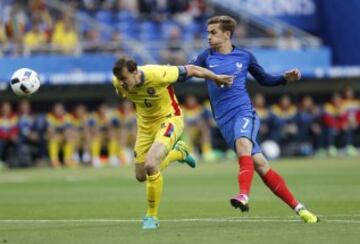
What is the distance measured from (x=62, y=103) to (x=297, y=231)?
73.6ft

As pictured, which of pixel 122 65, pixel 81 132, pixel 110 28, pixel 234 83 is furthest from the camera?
pixel 110 28

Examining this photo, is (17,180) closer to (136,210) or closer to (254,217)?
(136,210)

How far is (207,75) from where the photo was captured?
12.3 meters

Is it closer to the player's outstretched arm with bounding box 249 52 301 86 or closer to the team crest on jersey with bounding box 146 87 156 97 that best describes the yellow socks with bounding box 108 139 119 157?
the player's outstretched arm with bounding box 249 52 301 86

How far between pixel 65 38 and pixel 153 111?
65.7 feet

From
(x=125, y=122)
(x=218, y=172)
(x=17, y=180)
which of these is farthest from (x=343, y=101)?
(x=17, y=180)

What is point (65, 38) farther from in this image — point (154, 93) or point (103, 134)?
point (154, 93)

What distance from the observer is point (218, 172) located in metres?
25.8

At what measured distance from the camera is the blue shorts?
1264 cm

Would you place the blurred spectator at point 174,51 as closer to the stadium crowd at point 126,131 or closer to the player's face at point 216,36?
the stadium crowd at point 126,131

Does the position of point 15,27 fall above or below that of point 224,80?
below

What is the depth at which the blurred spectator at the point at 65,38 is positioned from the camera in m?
32.1

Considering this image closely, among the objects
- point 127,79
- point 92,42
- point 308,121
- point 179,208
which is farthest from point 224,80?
point 308,121

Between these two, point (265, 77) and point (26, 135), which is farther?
point (26, 135)
